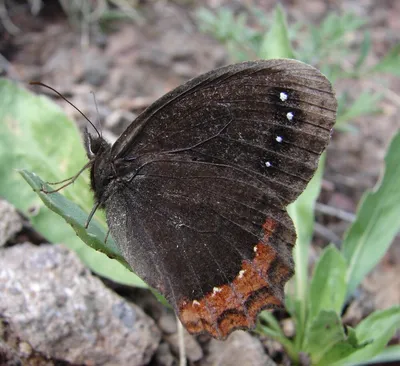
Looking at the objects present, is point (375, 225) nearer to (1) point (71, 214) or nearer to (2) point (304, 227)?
(2) point (304, 227)

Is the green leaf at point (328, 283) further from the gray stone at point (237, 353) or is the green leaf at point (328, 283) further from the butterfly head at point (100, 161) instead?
the butterfly head at point (100, 161)

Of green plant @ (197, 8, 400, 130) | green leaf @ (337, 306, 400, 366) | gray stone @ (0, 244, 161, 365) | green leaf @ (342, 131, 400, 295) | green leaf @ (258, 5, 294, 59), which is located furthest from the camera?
green plant @ (197, 8, 400, 130)

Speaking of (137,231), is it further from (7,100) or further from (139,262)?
(7,100)

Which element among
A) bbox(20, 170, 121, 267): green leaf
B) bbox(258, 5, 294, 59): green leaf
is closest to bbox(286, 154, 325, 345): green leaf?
bbox(258, 5, 294, 59): green leaf

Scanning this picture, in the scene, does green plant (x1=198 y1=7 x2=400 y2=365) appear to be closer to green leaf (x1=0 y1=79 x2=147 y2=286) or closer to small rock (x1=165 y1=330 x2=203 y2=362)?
small rock (x1=165 y1=330 x2=203 y2=362)

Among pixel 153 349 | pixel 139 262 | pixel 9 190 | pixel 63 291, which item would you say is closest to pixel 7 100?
pixel 9 190

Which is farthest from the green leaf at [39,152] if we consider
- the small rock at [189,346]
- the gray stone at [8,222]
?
the small rock at [189,346]
